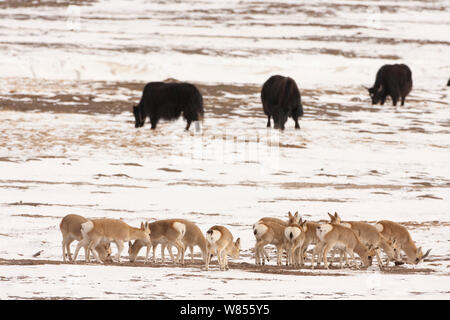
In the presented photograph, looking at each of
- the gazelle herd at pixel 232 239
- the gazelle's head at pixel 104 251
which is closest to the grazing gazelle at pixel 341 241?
the gazelle herd at pixel 232 239

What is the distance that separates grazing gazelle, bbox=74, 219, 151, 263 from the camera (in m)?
10.9

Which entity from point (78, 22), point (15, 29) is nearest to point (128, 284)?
point (15, 29)

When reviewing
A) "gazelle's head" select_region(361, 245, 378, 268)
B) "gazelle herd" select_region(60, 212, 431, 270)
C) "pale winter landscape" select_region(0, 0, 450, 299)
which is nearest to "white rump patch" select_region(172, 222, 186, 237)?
"gazelle herd" select_region(60, 212, 431, 270)

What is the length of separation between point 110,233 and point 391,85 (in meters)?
20.8

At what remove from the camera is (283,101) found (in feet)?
83.3

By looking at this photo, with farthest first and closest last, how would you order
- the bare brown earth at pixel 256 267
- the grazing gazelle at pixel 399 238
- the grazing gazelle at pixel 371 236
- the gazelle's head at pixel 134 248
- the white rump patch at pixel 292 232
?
1. the grazing gazelle at pixel 399 238
2. the grazing gazelle at pixel 371 236
3. the gazelle's head at pixel 134 248
4. the white rump patch at pixel 292 232
5. the bare brown earth at pixel 256 267

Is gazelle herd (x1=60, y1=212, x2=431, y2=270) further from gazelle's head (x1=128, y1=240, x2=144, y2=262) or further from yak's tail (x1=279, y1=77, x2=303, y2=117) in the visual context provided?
yak's tail (x1=279, y1=77, x2=303, y2=117)

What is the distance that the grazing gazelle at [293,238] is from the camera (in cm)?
1113

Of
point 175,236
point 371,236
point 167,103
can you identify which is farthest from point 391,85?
point 175,236

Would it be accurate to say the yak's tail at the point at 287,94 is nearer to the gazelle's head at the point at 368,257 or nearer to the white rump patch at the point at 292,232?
the gazelle's head at the point at 368,257

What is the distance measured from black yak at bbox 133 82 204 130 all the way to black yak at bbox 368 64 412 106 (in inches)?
302

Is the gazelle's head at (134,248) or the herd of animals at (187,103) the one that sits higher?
the herd of animals at (187,103)

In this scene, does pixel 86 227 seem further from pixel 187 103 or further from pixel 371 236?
pixel 187 103

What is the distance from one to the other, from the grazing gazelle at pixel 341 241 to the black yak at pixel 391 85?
1964 centimetres
